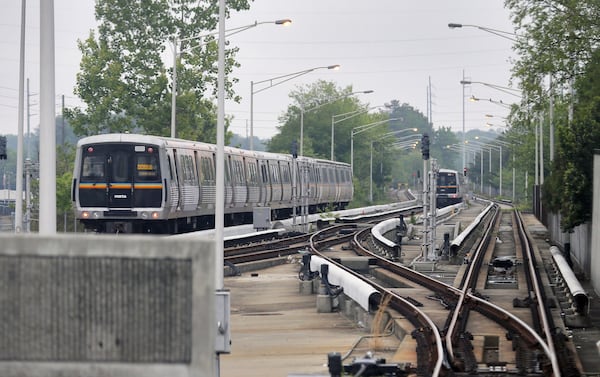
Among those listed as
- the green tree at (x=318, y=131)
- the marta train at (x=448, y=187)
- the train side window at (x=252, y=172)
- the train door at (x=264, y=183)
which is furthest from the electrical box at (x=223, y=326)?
the green tree at (x=318, y=131)

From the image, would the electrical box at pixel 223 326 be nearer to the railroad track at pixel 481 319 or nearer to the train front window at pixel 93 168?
the railroad track at pixel 481 319

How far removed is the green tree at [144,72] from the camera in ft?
227

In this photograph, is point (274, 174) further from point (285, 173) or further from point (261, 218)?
point (261, 218)

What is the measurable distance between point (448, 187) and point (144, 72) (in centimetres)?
3300

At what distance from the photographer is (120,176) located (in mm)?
35125

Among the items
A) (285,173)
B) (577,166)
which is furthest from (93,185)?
(285,173)

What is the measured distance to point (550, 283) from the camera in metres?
27.8

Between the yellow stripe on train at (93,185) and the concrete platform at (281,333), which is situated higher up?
the yellow stripe on train at (93,185)

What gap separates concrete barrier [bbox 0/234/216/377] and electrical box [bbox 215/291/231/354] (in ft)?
8.82

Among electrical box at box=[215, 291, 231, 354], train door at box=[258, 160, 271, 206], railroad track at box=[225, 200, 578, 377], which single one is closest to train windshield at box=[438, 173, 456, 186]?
train door at box=[258, 160, 271, 206]

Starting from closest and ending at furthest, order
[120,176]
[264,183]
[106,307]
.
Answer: [106,307]
[120,176]
[264,183]

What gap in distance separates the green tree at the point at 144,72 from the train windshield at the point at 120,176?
31374 mm

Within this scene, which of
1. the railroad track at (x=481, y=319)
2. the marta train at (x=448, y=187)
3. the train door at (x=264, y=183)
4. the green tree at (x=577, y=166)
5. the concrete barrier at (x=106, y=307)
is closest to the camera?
the concrete barrier at (x=106, y=307)

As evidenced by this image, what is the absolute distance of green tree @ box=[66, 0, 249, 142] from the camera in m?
69.1
